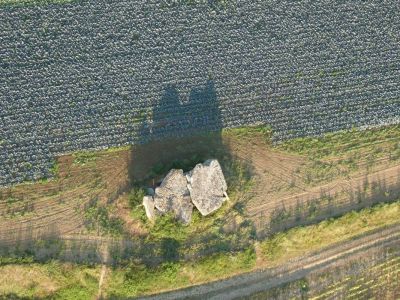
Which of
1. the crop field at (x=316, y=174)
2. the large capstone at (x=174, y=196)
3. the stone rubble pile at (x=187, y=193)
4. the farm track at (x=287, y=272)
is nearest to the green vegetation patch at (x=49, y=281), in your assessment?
the farm track at (x=287, y=272)

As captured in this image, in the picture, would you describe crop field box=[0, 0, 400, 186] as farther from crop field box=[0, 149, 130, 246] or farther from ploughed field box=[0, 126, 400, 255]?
ploughed field box=[0, 126, 400, 255]

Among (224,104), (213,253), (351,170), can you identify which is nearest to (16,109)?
(224,104)

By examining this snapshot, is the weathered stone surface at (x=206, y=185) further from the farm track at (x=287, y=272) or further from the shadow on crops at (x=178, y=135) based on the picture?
the farm track at (x=287, y=272)

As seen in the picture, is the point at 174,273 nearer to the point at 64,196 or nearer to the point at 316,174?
the point at 64,196

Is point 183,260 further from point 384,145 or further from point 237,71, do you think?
point 384,145

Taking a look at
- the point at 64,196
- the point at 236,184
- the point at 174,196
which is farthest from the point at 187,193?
the point at 64,196

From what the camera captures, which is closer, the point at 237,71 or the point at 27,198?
the point at 27,198

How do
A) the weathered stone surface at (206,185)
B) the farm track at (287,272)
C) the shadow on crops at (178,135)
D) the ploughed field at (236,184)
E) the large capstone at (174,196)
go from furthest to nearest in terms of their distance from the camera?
the shadow on crops at (178,135) → the farm track at (287,272) → the ploughed field at (236,184) → the weathered stone surface at (206,185) → the large capstone at (174,196)
